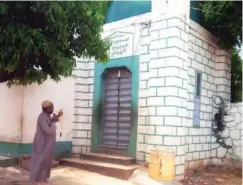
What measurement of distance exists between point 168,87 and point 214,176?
2.33 m

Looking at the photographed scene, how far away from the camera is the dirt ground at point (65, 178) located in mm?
6605

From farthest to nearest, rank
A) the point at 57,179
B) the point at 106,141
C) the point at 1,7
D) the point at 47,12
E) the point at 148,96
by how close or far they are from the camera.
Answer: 1. the point at 106,141
2. the point at 148,96
3. the point at 57,179
4. the point at 47,12
5. the point at 1,7

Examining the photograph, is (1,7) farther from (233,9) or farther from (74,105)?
(233,9)

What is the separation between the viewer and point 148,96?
24.4 ft

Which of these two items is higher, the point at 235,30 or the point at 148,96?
the point at 235,30

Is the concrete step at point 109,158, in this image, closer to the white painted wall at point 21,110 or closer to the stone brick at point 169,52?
the white painted wall at point 21,110

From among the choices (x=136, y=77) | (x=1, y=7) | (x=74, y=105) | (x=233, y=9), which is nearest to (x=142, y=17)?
(x=136, y=77)

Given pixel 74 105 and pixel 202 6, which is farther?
pixel 74 105

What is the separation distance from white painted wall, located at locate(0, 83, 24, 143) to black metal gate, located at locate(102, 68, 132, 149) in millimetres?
2078

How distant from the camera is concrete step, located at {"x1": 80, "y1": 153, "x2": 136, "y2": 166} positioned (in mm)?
7572

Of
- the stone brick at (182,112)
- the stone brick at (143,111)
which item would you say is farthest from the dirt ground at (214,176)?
the stone brick at (143,111)

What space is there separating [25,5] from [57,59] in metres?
0.94

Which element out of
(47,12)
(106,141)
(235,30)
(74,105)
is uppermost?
(235,30)

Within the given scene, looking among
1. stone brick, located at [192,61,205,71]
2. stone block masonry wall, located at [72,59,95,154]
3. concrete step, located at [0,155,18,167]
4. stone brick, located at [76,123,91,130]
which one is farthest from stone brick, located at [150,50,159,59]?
concrete step, located at [0,155,18,167]
